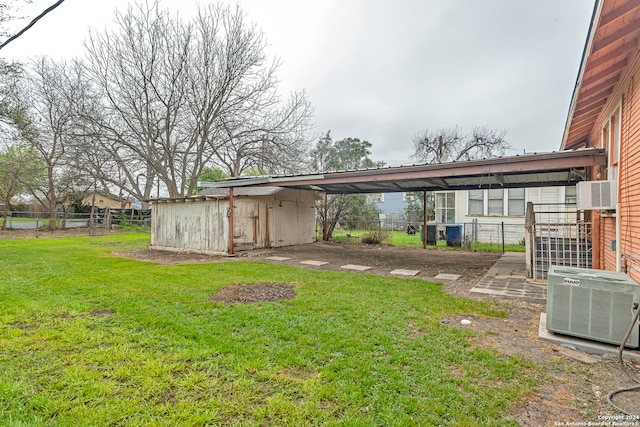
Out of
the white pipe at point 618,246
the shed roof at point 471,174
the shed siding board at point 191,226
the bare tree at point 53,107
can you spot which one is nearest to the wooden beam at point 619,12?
the white pipe at point 618,246

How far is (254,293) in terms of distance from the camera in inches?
205

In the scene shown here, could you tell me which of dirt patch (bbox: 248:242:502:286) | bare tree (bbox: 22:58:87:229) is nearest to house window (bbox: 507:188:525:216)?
dirt patch (bbox: 248:242:502:286)

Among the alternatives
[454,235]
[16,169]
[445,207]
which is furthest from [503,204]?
[16,169]

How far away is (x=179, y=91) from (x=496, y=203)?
603 inches

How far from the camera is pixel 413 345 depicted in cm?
304

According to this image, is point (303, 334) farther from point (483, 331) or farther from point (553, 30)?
point (553, 30)

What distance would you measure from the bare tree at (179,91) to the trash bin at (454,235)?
8.38 meters

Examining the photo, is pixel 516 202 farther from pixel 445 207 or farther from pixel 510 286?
pixel 510 286

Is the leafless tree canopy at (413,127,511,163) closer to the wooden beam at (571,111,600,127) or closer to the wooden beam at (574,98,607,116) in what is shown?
the wooden beam at (571,111,600,127)

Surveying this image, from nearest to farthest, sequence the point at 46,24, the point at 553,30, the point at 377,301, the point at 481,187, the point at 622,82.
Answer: the point at 622,82 → the point at 377,301 → the point at 46,24 → the point at 553,30 → the point at 481,187

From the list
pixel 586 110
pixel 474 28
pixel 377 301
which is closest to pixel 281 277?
pixel 377 301

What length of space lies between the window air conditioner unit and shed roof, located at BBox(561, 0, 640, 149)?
140cm

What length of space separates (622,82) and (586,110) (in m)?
1.79

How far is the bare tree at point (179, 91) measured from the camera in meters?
13.5
